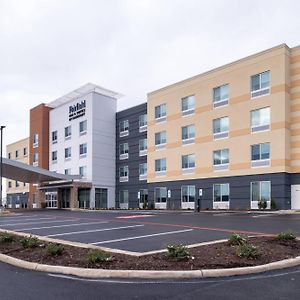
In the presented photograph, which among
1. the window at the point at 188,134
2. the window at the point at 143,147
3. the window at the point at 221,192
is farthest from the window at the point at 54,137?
the window at the point at 221,192

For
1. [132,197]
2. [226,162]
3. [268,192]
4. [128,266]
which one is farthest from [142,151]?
[128,266]

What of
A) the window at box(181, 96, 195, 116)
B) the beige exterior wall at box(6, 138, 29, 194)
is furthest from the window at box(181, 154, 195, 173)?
the beige exterior wall at box(6, 138, 29, 194)

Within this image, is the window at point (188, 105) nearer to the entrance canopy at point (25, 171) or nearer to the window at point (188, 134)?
the window at point (188, 134)

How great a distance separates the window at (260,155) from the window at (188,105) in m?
8.61

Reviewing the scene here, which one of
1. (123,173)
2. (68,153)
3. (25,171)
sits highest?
(68,153)

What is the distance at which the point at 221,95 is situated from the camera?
128ft

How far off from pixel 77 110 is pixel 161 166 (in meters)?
16.4

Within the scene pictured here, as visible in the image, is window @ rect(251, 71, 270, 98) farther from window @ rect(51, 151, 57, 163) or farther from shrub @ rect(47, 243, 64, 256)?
window @ rect(51, 151, 57, 163)

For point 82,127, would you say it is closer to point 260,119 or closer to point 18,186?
point 260,119

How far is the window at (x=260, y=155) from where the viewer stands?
34469 mm

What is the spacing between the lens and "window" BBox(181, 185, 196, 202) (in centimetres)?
4127

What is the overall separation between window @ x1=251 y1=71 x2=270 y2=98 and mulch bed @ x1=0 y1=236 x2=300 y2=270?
25610 millimetres

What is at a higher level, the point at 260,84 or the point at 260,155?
the point at 260,84

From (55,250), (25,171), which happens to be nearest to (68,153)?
(25,171)
